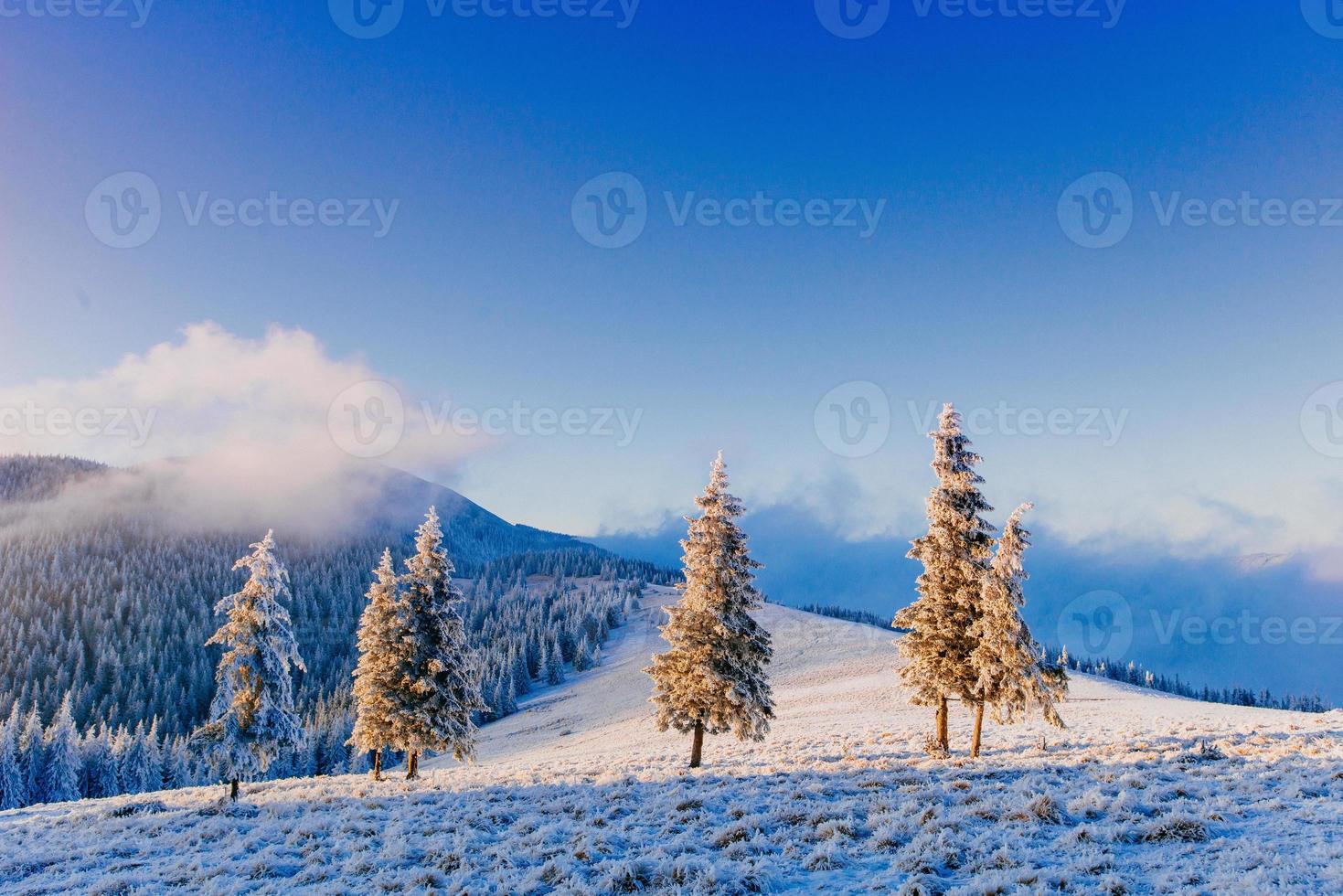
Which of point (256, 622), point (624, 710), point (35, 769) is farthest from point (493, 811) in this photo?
point (35, 769)

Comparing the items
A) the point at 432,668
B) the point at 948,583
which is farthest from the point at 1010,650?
the point at 432,668

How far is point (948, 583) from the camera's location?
2547 centimetres

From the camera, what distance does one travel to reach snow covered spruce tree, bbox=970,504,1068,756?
76.5 feet

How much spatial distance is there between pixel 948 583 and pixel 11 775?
97.1 m

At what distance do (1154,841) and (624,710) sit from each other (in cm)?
8035

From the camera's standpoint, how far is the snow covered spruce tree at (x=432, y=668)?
101 feet

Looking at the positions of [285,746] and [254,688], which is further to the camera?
[285,746]

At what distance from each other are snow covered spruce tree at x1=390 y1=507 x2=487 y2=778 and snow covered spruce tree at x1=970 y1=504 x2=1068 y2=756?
23176mm

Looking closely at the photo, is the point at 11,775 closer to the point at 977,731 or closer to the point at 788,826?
the point at 788,826

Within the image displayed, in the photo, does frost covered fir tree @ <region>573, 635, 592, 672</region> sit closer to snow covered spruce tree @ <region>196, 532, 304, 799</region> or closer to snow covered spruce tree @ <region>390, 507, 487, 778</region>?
snow covered spruce tree @ <region>390, 507, 487, 778</region>

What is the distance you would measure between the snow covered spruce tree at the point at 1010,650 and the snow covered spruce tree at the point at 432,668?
912 inches

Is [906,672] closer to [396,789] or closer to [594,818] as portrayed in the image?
[594,818]

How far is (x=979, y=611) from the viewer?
25047 millimetres

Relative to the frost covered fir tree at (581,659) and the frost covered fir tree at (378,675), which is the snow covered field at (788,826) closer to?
the frost covered fir tree at (378,675)
